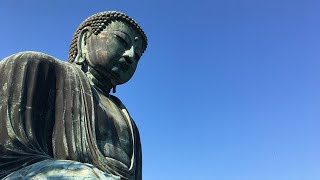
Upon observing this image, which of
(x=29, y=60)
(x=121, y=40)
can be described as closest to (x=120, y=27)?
(x=121, y=40)

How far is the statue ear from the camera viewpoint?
7.43m

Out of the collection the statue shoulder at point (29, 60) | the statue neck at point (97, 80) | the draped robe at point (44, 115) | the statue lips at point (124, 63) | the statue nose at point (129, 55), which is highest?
the statue nose at point (129, 55)

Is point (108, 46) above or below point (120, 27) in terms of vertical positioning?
below

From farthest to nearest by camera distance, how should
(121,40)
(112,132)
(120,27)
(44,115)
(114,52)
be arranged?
(120,27)
(121,40)
(114,52)
(112,132)
(44,115)

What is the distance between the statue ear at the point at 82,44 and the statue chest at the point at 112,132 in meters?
0.64

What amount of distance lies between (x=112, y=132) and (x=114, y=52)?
1.27m

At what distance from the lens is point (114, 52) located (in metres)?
7.29

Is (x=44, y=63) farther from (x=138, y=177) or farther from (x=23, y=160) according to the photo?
(x=138, y=177)

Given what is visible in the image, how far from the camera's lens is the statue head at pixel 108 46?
7.30 meters

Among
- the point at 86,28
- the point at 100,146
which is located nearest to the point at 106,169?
the point at 100,146

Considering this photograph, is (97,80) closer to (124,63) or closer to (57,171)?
(124,63)

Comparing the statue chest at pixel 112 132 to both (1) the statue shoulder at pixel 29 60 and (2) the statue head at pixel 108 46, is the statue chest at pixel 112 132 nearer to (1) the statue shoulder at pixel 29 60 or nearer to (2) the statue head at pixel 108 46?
(2) the statue head at pixel 108 46

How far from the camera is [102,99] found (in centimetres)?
708

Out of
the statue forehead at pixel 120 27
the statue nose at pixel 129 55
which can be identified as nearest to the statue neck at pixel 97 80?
the statue nose at pixel 129 55
